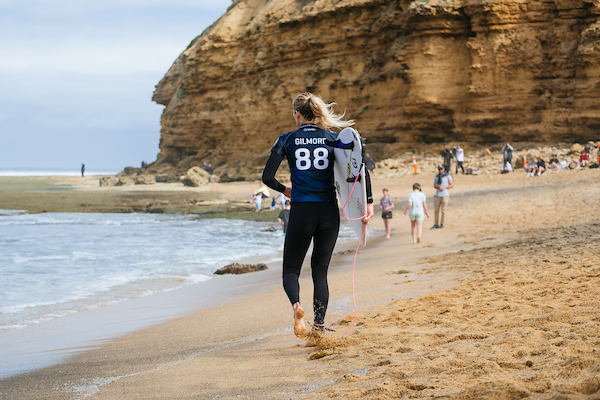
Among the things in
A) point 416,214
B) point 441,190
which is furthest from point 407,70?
point 416,214

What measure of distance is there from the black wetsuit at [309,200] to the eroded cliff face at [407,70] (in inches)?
1139

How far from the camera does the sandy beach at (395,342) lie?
8.70ft

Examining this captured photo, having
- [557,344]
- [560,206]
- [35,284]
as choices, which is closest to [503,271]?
[557,344]

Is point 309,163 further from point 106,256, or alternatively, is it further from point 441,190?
point 441,190

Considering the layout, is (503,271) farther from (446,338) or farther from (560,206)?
(560,206)

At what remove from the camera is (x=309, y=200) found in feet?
12.9

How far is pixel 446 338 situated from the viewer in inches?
137

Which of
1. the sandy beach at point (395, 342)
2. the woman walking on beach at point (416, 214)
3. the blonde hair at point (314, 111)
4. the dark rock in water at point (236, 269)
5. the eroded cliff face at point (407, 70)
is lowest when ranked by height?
the dark rock in water at point (236, 269)

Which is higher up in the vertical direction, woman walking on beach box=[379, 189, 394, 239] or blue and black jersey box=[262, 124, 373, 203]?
blue and black jersey box=[262, 124, 373, 203]

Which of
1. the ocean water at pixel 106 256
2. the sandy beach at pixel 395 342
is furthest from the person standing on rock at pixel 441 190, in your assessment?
the sandy beach at pixel 395 342

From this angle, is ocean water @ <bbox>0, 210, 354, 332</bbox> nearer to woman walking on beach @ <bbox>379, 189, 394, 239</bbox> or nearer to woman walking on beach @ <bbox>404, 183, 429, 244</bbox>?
woman walking on beach @ <bbox>379, 189, 394, 239</bbox>

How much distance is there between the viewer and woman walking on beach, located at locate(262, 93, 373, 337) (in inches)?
155

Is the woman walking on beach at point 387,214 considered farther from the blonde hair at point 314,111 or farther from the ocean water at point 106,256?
the blonde hair at point 314,111

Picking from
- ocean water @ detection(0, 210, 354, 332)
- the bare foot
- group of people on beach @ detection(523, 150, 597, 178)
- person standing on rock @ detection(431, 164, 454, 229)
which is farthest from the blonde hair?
group of people on beach @ detection(523, 150, 597, 178)
